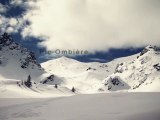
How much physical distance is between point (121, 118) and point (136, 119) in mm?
1459

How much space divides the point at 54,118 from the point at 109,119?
15.1ft

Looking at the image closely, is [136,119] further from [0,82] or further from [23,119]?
[0,82]

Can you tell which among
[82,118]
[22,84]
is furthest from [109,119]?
[22,84]

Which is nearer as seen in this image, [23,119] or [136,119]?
[136,119]

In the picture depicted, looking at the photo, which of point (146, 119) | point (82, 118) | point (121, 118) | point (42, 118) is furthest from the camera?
point (42, 118)

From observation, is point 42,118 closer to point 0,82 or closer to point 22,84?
point 0,82

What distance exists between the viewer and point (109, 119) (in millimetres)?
18000

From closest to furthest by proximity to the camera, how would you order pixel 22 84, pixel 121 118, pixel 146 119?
pixel 146 119
pixel 121 118
pixel 22 84

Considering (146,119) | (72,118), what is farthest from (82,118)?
(146,119)

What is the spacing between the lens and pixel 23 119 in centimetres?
2081

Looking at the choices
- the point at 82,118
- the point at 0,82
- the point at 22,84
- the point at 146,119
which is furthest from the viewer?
the point at 22,84

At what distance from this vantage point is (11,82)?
140 metres

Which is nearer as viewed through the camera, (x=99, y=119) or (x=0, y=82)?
(x=99, y=119)

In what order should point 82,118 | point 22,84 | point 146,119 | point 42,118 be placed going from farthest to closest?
point 22,84 → point 42,118 → point 82,118 → point 146,119
